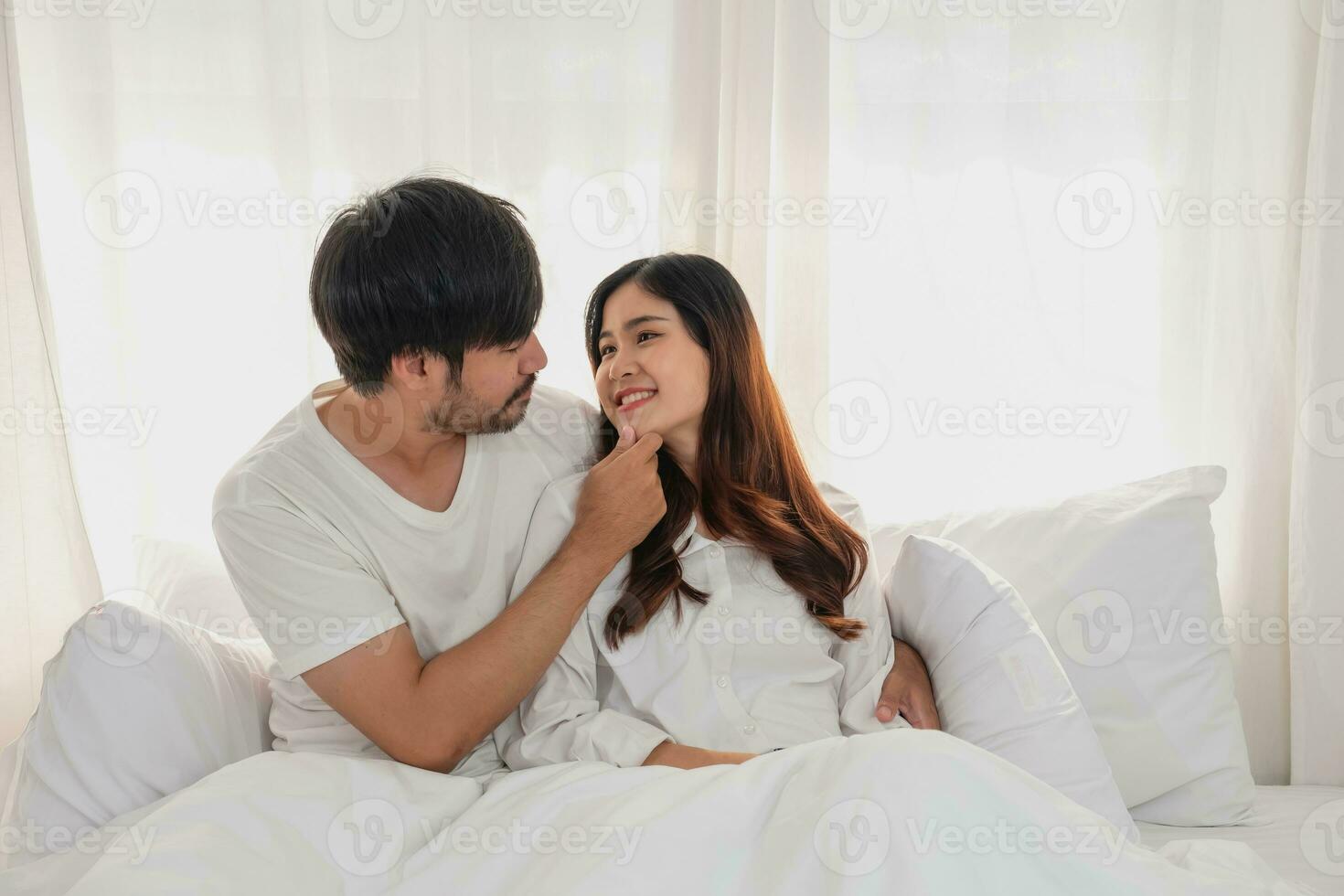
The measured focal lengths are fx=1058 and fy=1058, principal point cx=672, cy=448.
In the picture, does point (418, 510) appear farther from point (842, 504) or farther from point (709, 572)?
point (842, 504)

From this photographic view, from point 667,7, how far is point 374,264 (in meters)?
0.98

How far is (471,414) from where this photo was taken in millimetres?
1586

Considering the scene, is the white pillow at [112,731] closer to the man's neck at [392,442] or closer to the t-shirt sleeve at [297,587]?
the t-shirt sleeve at [297,587]

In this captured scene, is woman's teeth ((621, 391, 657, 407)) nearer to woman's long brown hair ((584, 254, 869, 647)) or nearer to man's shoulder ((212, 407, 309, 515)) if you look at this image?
woman's long brown hair ((584, 254, 869, 647))

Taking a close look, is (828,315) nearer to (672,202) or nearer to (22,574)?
(672,202)

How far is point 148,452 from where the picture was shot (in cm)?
216

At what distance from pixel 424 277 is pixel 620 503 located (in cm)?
43

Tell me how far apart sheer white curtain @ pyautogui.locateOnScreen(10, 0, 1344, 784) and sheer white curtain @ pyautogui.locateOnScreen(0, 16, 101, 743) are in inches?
2.0

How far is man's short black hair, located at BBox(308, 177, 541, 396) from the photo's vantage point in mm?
1500

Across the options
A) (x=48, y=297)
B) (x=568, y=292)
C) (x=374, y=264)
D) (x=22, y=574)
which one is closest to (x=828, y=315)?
(x=568, y=292)

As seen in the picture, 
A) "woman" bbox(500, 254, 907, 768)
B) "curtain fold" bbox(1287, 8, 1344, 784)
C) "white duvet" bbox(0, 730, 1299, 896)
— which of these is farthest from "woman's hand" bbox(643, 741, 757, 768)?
"curtain fold" bbox(1287, 8, 1344, 784)

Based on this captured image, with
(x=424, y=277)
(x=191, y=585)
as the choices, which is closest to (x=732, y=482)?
(x=424, y=277)

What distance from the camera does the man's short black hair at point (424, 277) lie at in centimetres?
150

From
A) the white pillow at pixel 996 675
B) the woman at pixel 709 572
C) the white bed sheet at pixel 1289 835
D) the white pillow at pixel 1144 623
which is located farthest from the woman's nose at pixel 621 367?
the white bed sheet at pixel 1289 835
